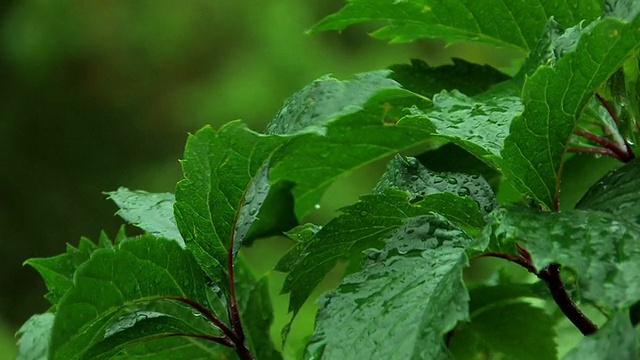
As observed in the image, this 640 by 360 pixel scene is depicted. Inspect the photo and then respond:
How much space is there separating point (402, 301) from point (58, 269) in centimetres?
28

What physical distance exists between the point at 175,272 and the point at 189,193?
4 centimetres

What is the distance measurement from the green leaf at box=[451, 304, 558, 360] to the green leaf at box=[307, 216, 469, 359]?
0.21 m

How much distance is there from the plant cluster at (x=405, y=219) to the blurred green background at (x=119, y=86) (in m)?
1.94

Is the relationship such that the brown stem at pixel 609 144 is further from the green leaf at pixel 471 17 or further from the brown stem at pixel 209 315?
the brown stem at pixel 209 315

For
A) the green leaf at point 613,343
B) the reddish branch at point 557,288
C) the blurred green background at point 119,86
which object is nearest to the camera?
the green leaf at point 613,343

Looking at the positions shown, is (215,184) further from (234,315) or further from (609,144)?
(609,144)

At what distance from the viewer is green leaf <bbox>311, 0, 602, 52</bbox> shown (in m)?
0.56

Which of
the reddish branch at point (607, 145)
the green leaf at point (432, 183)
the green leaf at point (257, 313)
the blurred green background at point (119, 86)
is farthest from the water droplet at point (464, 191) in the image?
the blurred green background at point (119, 86)

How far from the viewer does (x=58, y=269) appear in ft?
1.87

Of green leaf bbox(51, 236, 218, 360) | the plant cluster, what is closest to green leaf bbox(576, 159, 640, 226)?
the plant cluster

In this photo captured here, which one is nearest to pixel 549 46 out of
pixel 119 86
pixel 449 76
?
pixel 449 76

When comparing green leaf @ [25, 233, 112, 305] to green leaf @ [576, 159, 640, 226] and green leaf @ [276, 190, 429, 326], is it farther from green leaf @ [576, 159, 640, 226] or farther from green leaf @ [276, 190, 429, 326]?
green leaf @ [576, 159, 640, 226]

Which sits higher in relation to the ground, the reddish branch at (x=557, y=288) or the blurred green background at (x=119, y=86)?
the reddish branch at (x=557, y=288)

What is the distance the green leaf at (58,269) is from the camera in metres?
0.55
